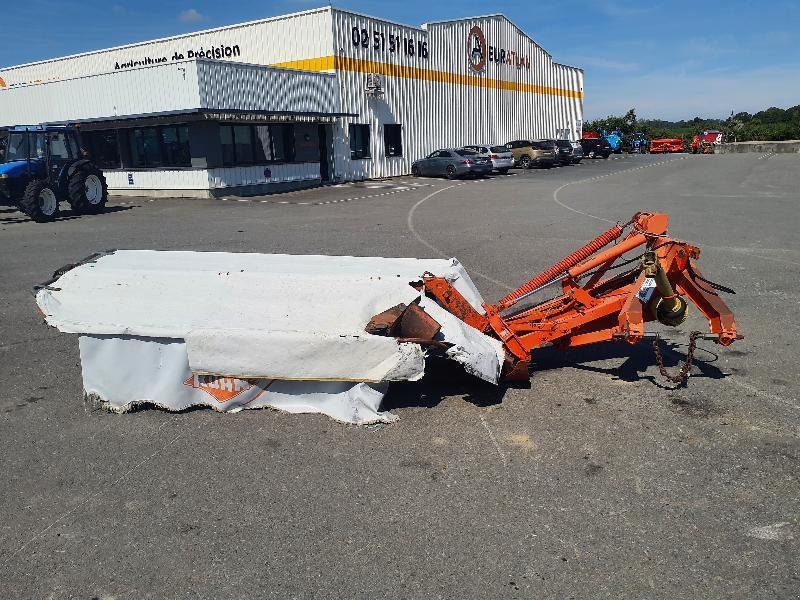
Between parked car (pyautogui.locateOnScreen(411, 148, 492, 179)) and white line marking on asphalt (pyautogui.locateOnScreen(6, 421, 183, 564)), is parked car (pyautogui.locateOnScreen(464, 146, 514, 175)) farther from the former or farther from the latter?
white line marking on asphalt (pyautogui.locateOnScreen(6, 421, 183, 564))

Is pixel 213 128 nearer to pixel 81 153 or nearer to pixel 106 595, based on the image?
pixel 81 153

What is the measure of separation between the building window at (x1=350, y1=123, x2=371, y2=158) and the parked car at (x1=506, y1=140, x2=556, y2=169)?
11.9m

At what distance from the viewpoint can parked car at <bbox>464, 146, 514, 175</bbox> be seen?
34188mm

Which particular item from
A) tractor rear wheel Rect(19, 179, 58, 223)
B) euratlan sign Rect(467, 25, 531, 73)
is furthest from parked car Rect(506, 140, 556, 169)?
tractor rear wheel Rect(19, 179, 58, 223)

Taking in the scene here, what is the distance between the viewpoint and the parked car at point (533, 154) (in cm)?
3978

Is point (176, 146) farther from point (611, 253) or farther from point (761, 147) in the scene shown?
point (761, 147)

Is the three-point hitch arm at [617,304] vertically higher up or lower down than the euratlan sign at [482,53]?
lower down

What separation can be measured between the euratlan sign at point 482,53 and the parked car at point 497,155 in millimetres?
8303

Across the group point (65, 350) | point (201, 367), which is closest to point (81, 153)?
point (65, 350)

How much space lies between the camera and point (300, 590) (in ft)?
10.6

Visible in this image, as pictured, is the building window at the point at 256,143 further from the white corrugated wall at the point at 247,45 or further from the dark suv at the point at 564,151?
the dark suv at the point at 564,151

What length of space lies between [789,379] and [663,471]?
224 centimetres

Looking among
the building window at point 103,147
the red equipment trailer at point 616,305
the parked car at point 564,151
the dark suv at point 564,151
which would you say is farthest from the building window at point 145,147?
the dark suv at point 564,151

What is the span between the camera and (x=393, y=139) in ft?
114
